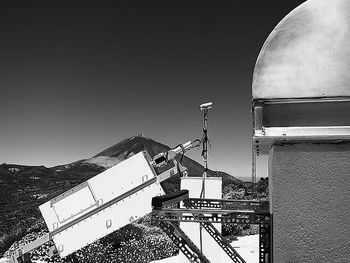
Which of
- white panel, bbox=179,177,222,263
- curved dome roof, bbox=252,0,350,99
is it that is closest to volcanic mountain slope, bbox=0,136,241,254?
white panel, bbox=179,177,222,263

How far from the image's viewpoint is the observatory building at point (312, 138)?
75.1 inches

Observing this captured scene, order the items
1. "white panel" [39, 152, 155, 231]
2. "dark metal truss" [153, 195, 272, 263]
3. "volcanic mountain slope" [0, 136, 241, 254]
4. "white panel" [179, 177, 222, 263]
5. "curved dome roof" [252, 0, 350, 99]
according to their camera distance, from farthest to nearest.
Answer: "volcanic mountain slope" [0, 136, 241, 254], "white panel" [179, 177, 222, 263], "white panel" [39, 152, 155, 231], "dark metal truss" [153, 195, 272, 263], "curved dome roof" [252, 0, 350, 99]

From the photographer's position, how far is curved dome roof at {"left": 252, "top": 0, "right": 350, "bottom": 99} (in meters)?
1.90

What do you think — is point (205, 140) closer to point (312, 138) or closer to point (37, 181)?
point (312, 138)

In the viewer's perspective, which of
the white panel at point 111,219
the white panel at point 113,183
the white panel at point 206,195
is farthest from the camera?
the white panel at point 206,195

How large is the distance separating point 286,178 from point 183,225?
499cm

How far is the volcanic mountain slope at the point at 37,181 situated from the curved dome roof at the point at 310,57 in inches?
411

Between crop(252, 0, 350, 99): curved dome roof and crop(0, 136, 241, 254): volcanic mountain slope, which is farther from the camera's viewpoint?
crop(0, 136, 241, 254): volcanic mountain slope

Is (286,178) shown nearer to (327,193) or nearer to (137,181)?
(327,193)

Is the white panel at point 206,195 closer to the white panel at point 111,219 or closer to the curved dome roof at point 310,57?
the white panel at point 111,219

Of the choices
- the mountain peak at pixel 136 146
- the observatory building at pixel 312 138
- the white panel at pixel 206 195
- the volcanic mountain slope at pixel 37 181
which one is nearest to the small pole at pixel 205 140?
the white panel at pixel 206 195

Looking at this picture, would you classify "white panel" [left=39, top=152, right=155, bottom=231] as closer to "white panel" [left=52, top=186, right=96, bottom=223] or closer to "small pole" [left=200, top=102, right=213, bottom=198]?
"white panel" [left=52, top=186, right=96, bottom=223]

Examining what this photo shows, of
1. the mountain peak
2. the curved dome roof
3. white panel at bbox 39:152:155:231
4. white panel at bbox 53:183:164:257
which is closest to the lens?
the curved dome roof

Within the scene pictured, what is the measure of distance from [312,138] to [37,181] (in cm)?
1745
